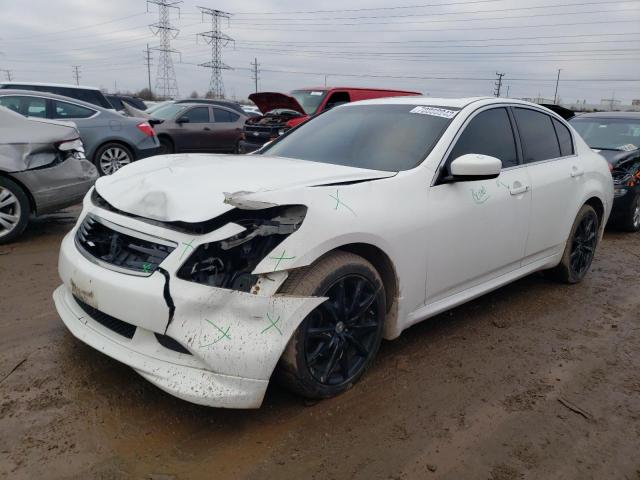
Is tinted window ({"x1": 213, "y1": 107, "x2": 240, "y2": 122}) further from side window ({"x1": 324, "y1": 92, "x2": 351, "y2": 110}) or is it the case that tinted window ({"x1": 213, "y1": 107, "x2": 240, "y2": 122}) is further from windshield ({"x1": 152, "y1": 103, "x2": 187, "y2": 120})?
side window ({"x1": 324, "y1": 92, "x2": 351, "y2": 110})

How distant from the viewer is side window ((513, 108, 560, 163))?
4102mm

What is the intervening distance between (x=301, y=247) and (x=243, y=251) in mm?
269

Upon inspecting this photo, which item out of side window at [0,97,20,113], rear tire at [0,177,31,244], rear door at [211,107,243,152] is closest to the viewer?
rear tire at [0,177,31,244]

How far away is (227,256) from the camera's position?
2.42 metres

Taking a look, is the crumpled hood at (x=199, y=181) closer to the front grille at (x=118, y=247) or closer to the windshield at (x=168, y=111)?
the front grille at (x=118, y=247)

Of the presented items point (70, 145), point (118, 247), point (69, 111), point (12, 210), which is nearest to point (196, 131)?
point (69, 111)

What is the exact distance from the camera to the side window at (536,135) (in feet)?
13.5

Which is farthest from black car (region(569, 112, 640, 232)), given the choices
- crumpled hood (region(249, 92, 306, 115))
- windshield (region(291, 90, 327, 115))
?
crumpled hood (region(249, 92, 306, 115))

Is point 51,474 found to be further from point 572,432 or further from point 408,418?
point 572,432

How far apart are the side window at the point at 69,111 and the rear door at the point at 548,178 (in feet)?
22.5

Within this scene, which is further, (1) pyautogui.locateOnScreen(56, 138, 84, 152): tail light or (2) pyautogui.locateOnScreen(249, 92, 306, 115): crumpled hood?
(2) pyautogui.locateOnScreen(249, 92, 306, 115): crumpled hood

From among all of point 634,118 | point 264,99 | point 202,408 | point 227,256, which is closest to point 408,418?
point 202,408

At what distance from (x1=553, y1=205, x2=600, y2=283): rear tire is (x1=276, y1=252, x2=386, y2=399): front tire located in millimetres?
2522

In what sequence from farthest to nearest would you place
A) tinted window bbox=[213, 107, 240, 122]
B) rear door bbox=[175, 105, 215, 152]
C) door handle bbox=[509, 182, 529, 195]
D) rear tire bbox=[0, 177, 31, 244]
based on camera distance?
1. tinted window bbox=[213, 107, 240, 122]
2. rear door bbox=[175, 105, 215, 152]
3. rear tire bbox=[0, 177, 31, 244]
4. door handle bbox=[509, 182, 529, 195]
